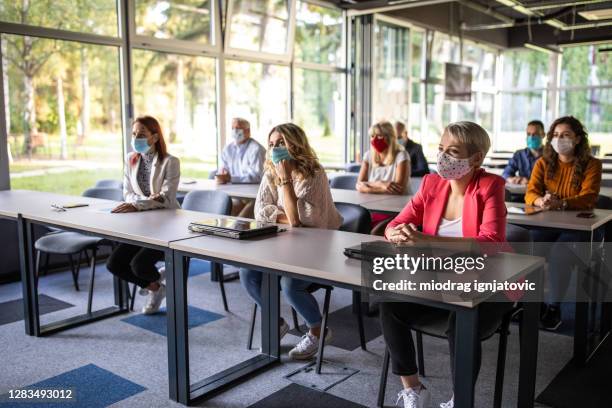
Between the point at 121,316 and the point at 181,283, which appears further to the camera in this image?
the point at 121,316

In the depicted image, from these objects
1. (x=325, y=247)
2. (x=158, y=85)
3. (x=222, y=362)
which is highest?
(x=158, y=85)

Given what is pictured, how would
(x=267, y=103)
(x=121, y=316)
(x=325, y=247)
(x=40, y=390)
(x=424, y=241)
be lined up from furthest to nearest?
(x=267, y=103) < (x=121, y=316) < (x=40, y=390) < (x=325, y=247) < (x=424, y=241)

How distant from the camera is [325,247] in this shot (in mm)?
2369

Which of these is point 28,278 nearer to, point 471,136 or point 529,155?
point 471,136

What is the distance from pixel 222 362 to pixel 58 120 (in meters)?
Answer: 3.35

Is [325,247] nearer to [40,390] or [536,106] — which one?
[40,390]

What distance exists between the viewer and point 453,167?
233 centimetres

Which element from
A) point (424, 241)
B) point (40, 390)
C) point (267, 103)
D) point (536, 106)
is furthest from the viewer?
point (536, 106)

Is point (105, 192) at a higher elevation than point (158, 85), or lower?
lower

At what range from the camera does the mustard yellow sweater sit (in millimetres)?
3410

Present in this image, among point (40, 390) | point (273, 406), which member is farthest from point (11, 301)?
point (273, 406)

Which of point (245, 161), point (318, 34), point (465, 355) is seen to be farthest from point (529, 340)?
point (318, 34)

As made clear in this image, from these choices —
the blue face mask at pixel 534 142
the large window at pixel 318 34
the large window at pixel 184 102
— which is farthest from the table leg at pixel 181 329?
the large window at pixel 318 34

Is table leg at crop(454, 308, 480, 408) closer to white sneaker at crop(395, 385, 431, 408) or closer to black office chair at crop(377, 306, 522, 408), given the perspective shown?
black office chair at crop(377, 306, 522, 408)
